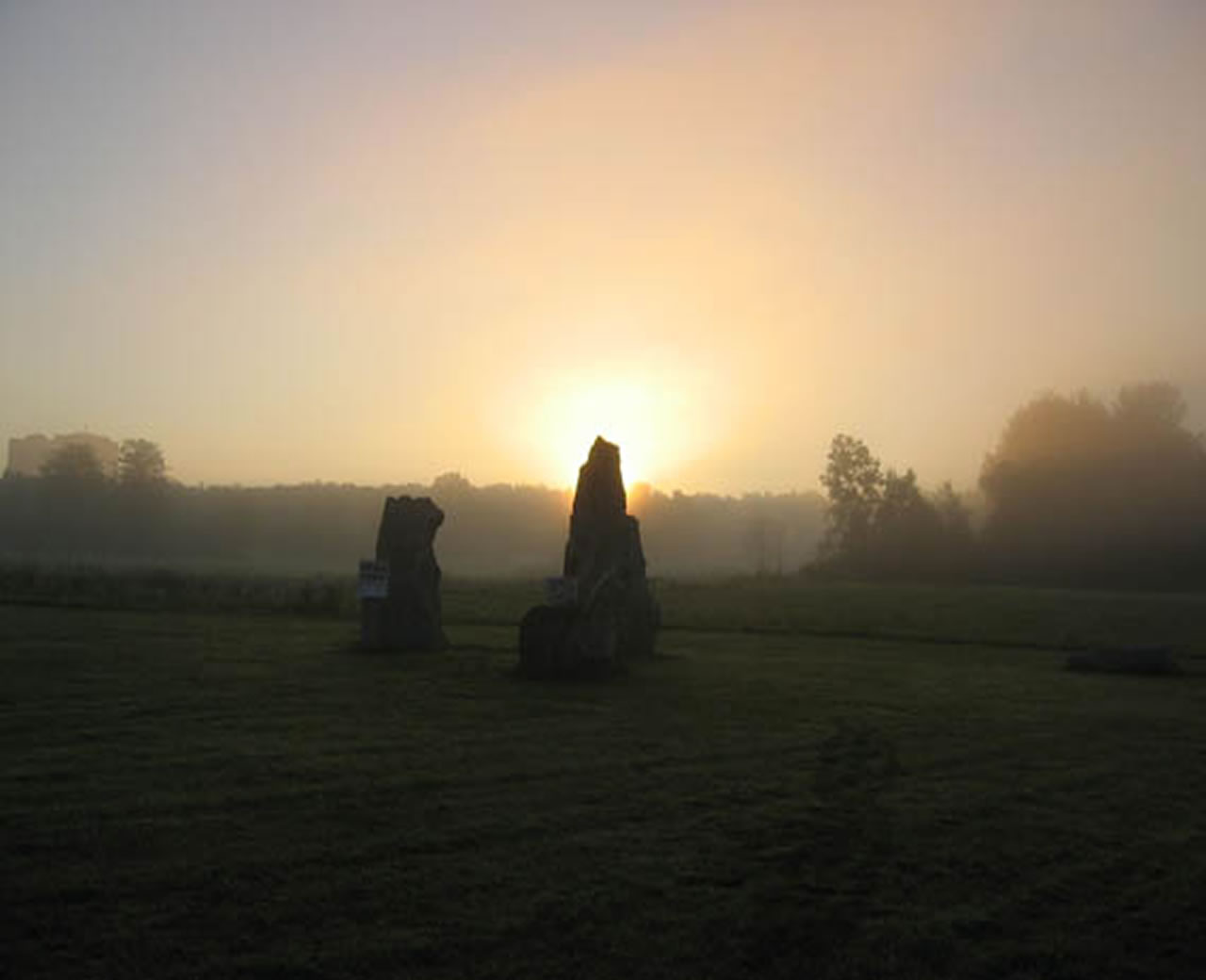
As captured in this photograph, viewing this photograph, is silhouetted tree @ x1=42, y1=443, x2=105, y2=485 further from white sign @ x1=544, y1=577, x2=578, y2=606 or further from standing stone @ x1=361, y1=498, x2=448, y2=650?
white sign @ x1=544, y1=577, x2=578, y2=606

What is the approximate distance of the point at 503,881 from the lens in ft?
22.6

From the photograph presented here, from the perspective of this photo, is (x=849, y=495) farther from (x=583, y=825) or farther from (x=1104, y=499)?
(x=583, y=825)

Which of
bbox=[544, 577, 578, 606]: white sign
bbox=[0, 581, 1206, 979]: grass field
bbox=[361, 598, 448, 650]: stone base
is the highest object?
bbox=[544, 577, 578, 606]: white sign

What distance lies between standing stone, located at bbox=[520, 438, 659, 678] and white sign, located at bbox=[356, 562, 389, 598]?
3518 millimetres

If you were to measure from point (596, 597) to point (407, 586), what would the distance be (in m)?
4.52

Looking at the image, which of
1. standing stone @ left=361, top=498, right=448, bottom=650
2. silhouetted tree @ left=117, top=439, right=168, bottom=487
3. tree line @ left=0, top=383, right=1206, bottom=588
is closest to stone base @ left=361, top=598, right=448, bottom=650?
standing stone @ left=361, top=498, right=448, bottom=650

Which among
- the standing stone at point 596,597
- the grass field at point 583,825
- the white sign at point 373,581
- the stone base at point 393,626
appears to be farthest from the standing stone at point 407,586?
the grass field at point 583,825

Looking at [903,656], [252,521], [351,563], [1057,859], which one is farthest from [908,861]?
[252,521]

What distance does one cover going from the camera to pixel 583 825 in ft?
27.1

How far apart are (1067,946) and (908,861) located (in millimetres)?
1564

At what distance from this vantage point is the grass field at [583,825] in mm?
5875

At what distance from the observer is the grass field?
588 centimetres

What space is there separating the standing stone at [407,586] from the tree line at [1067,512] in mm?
50571

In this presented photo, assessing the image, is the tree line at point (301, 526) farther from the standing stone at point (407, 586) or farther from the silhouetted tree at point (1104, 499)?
the standing stone at point (407, 586)
